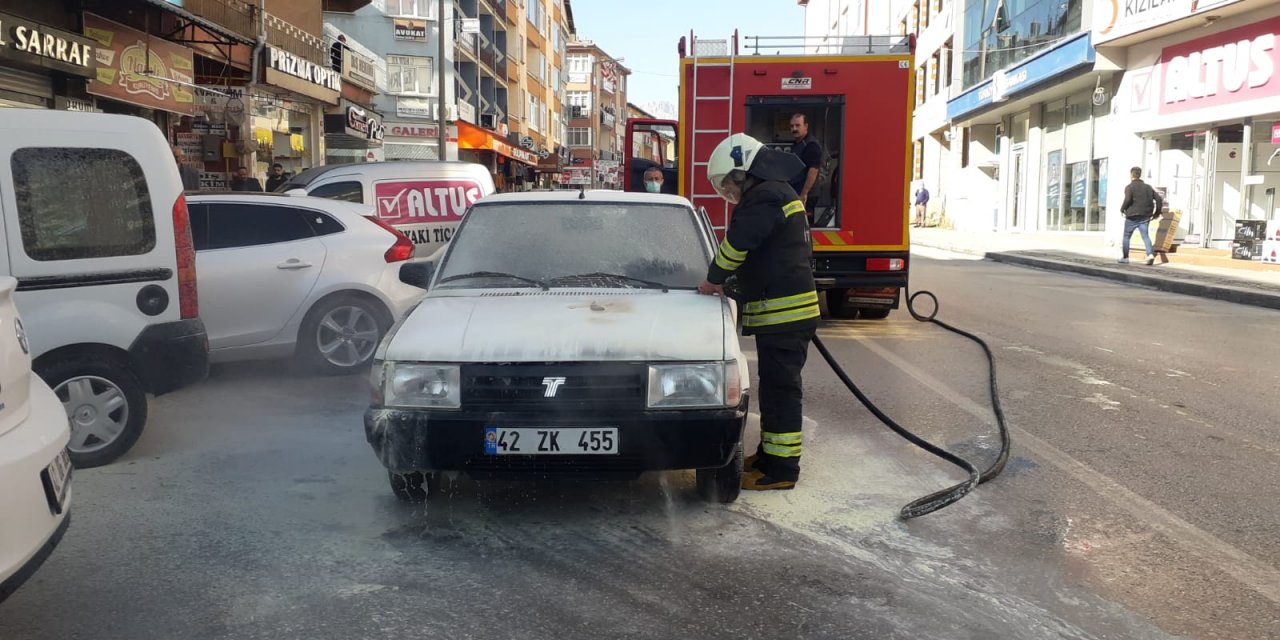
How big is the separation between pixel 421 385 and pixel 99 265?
2.31 meters

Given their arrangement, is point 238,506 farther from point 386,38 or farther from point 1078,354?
point 386,38

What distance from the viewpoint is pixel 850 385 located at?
20.2 ft

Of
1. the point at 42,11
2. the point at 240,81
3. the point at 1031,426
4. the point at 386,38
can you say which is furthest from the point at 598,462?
the point at 386,38

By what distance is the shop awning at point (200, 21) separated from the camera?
15070mm

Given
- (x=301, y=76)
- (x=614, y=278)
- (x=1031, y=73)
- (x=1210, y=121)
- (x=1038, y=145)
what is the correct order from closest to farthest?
1. (x=614, y=278)
2. (x=301, y=76)
3. (x=1210, y=121)
4. (x=1031, y=73)
5. (x=1038, y=145)

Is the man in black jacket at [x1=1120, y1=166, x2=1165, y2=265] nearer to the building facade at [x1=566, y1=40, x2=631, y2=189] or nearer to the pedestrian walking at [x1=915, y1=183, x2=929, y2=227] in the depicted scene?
the pedestrian walking at [x1=915, y1=183, x2=929, y2=227]

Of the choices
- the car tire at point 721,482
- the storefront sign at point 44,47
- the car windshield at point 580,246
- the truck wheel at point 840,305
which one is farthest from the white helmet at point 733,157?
the storefront sign at point 44,47

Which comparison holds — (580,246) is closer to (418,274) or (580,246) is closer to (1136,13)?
(418,274)

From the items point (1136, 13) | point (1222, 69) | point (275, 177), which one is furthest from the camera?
point (1136, 13)

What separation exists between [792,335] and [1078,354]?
554 centimetres

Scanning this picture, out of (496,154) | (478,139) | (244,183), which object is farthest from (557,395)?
(496,154)

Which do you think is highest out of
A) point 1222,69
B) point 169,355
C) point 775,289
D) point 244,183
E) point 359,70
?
point 359,70

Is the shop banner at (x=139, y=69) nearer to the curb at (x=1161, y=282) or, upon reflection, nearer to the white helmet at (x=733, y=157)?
the white helmet at (x=733, y=157)

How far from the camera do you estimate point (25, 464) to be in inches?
116
